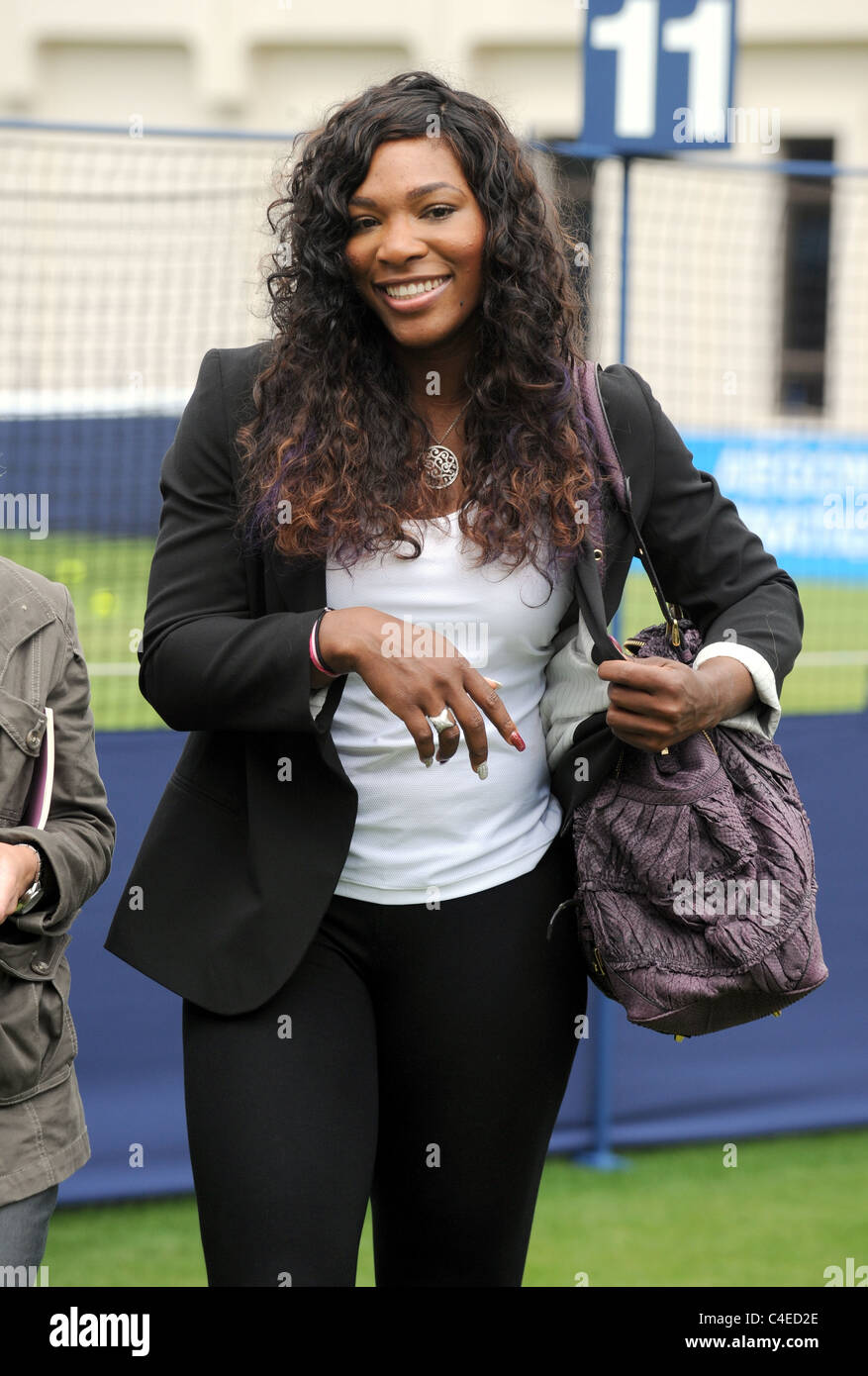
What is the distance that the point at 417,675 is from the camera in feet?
6.24

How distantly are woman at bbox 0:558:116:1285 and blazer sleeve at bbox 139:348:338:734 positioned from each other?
0.45ft

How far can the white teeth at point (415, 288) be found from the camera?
2115 millimetres

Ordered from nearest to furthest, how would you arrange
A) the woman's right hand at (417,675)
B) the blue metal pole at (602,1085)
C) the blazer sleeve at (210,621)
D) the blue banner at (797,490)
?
the woman's right hand at (417,675) < the blazer sleeve at (210,621) < the blue metal pole at (602,1085) < the blue banner at (797,490)

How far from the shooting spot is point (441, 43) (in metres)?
22.1

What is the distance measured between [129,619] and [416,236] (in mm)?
5529

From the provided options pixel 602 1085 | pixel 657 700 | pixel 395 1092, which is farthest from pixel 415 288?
pixel 602 1085

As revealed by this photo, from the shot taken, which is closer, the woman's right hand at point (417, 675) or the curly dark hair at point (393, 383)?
the woman's right hand at point (417, 675)

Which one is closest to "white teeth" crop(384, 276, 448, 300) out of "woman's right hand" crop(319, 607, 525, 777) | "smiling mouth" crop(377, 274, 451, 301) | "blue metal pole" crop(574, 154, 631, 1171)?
"smiling mouth" crop(377, 274, 451, 301)

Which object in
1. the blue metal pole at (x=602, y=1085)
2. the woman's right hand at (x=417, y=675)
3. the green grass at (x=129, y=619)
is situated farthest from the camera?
the green grass at (x=129, y=619)

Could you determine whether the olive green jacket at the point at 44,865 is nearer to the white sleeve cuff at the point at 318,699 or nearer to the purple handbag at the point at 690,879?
the white sleeve cuff at the point at 318,699

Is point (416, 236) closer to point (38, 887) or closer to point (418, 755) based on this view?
point (418, 755)

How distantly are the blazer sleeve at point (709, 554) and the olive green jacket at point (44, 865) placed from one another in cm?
81

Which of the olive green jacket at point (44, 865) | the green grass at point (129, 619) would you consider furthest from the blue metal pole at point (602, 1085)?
the olive green jacket at point (44, 865)
